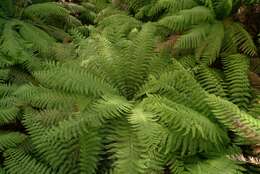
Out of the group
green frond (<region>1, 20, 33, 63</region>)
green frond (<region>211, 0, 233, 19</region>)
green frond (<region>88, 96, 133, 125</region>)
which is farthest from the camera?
green frond (<region>1, 20, 33, 63</region>)

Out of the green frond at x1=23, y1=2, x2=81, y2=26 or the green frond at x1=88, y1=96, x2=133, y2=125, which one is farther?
the green frond at x1=23, y1=2, x2=81, y2=26

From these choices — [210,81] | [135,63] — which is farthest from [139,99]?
[210,81]

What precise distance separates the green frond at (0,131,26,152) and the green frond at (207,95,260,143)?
5.93ft

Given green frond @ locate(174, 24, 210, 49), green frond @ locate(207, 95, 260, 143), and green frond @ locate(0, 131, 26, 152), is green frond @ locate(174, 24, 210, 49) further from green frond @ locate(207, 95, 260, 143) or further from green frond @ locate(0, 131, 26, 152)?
green frond @ locate(0, 131, 26, 152)

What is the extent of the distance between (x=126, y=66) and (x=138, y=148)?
3.62 ft

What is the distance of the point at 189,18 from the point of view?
13.4 ft

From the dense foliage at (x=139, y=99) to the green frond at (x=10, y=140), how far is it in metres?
0.01

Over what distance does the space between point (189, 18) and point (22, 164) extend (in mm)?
2212

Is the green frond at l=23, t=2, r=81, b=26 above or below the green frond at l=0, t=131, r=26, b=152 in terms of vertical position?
above

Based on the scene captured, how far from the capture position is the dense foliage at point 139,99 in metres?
3.18

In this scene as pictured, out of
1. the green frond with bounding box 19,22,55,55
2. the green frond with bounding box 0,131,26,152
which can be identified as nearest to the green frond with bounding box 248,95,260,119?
the green frond with bounding box 0,131,26,152

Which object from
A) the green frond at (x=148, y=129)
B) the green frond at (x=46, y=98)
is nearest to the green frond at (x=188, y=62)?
the green frond at (x=148, y=129)

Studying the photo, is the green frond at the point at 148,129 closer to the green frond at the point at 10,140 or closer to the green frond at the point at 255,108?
the green frond at the point at 255,108

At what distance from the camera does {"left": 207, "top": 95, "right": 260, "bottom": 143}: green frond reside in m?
2.90
